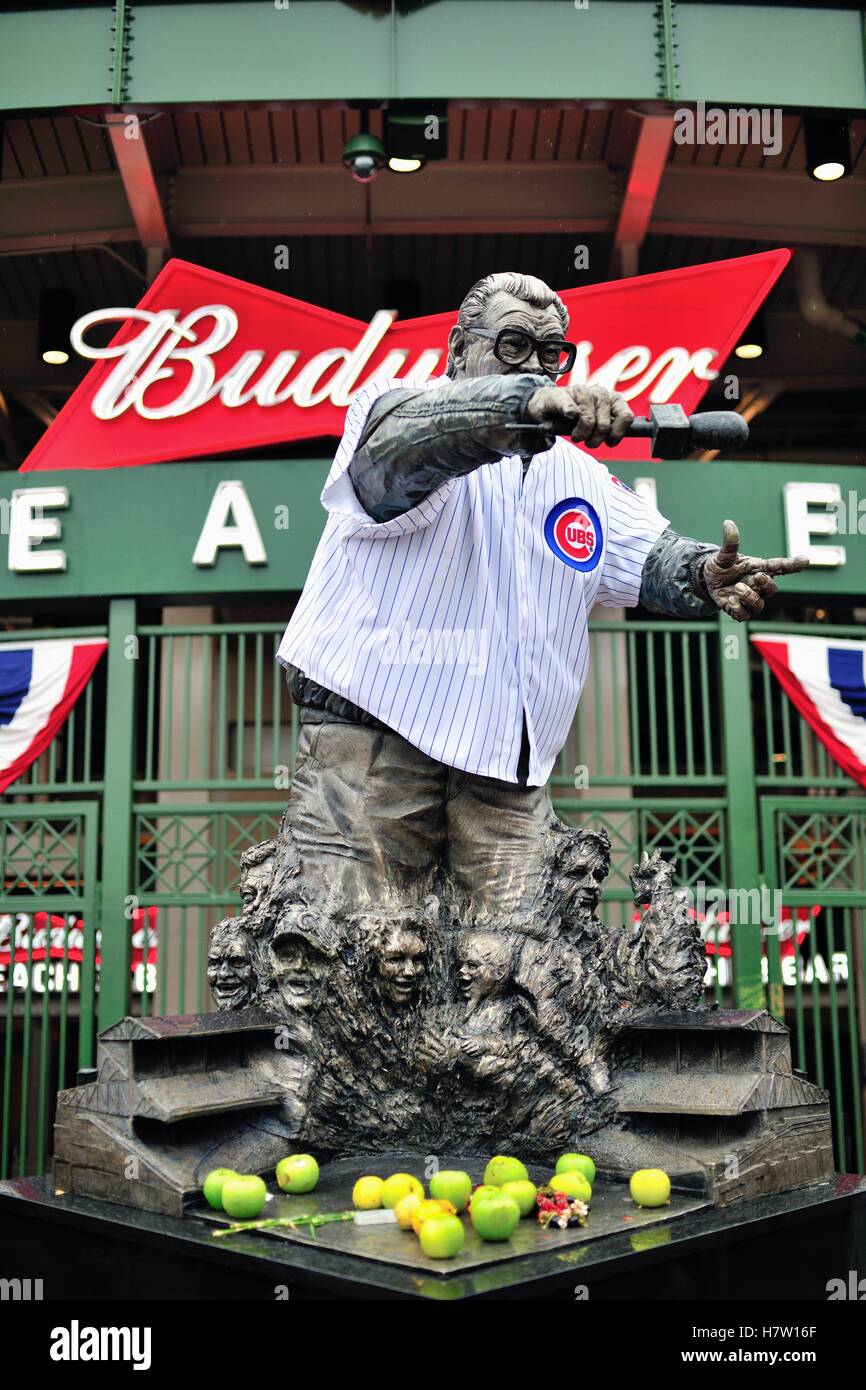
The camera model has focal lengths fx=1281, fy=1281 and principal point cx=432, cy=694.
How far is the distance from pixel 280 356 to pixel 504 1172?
6115 millimetres

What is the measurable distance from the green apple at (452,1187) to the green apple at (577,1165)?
363 mm

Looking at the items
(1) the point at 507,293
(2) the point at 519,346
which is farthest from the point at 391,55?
(2) the point at 519,346

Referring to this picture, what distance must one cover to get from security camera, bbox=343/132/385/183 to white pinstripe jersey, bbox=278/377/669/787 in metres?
4.91

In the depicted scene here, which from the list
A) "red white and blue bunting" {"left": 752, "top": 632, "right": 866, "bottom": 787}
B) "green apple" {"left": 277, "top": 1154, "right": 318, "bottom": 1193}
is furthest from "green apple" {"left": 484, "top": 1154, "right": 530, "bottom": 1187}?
"red white and blue bunting" {"left": 752, "top": 632, "right": 866, "bottom": 787}

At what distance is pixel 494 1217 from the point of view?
2.61 m

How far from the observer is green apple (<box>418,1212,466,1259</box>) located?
8.10 feet

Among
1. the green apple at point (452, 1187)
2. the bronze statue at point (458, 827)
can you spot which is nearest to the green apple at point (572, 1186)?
the green apple at point (452, 1187)

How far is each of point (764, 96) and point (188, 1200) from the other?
23.0 ft

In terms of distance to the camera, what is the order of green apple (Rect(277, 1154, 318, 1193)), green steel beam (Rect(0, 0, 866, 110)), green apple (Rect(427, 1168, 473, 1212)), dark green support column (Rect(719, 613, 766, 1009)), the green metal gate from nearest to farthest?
green apple (Rect(427, 1168, 473, 1212)) < green apple (Rect(277, 1154, 318, 1193)) < the green metal gate < dark green support column (Rect(719, 613, 766, 1009)) < green steel beam (Rect(0, 0, 866, 110))

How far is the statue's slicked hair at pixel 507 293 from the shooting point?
11.0ft

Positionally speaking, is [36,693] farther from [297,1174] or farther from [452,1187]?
[452,1187]

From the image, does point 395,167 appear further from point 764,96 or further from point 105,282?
point 105,282

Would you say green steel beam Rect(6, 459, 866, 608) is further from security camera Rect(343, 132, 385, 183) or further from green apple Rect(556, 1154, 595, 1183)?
green apple Rect(556, 1154, 595, 1183)

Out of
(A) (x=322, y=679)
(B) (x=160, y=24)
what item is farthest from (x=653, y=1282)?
(B) (x=160, y=24)
